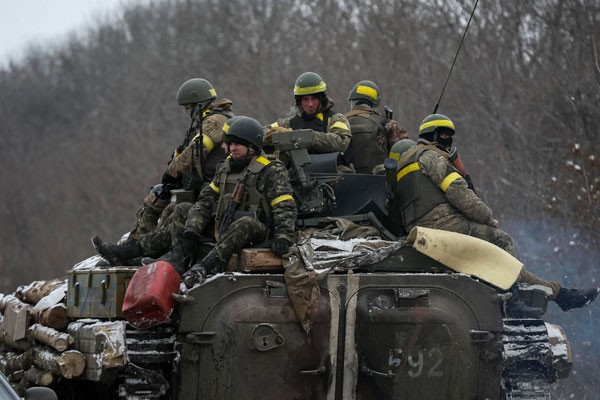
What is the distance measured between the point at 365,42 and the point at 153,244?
2274cm

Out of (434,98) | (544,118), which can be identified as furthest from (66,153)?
(544,118)

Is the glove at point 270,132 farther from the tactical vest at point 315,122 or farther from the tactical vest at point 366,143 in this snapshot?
the tactical vest at point 366,143

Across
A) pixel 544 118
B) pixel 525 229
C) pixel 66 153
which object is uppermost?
pixel 66 153

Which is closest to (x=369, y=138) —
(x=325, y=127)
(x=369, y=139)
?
(x=369, y=139)

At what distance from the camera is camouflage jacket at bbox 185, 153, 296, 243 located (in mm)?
12914

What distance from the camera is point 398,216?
46.1 feet

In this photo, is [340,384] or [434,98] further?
[434,98]

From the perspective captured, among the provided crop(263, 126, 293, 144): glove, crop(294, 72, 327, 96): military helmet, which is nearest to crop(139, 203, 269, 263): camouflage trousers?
crop(263, 126, 293, 144): glove

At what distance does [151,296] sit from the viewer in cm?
1191

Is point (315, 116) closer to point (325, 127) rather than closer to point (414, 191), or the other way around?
point (325, 127)

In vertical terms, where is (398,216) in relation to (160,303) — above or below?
above

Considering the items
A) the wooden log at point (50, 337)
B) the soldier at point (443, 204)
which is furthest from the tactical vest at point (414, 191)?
the wooden log at point (50, 337)

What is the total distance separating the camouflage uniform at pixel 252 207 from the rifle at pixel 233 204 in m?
0.04

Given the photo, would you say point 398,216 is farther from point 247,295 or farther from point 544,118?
point 544,118
